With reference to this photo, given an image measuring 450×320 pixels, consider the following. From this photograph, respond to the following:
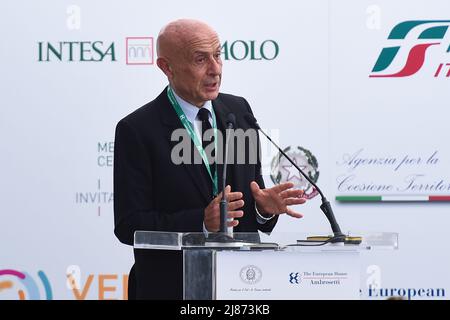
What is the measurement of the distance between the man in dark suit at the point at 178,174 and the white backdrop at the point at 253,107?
4.81 feet

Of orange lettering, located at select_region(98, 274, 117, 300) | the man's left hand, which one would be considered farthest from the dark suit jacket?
orange lettering, located at select_region(98, 274, 117, 300)

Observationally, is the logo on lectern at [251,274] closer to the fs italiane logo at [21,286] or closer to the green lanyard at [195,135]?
the green lanyard at [195,135]

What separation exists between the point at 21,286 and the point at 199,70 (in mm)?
2321

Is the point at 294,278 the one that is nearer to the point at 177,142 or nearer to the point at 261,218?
the point at 261,218

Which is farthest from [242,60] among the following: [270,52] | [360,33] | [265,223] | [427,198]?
[265,223]

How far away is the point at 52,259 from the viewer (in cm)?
695

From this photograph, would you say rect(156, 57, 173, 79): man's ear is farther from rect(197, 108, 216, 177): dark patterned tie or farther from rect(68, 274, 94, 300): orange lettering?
rect(68, 274, 94, 300): orange lettering

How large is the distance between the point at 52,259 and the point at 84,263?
21 centimetres

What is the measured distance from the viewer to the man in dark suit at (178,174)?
464 cm

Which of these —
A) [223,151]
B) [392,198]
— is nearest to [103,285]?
[392,198]

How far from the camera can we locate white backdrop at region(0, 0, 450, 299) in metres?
6.84

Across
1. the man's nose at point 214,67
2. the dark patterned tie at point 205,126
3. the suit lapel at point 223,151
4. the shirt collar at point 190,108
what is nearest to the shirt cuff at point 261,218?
the suit lapel at point 223,151

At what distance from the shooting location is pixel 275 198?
15.3 ft

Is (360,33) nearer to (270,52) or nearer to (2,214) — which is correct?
(270,52)
